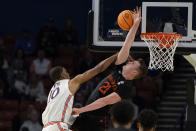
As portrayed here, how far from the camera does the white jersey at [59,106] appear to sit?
5000 millimetres

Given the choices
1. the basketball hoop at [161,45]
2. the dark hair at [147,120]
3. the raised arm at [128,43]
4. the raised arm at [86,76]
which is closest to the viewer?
the dark hair at [147,120]

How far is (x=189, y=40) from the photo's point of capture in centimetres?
591

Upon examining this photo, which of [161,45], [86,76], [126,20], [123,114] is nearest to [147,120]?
[123,114]

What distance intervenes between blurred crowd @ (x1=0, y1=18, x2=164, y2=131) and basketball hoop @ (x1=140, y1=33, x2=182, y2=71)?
152 inches

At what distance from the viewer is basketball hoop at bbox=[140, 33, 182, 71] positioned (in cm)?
577

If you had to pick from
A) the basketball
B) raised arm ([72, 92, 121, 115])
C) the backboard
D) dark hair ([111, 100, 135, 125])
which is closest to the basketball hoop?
the backboard

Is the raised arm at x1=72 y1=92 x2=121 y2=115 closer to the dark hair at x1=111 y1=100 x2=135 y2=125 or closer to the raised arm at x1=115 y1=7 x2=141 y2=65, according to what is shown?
the raised arm at x1=115 y1=7 x2=141 y2=65

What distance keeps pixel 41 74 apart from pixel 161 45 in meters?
5.59

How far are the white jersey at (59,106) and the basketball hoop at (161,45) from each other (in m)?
1.38

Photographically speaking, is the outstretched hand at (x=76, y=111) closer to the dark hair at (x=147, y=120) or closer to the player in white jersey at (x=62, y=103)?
the player in white jersey at (x=62, y=103)

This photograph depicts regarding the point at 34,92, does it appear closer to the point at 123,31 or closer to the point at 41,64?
the point at 41,64

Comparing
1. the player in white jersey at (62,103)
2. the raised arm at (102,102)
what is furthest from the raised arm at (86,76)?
the raised arm at (102,102)

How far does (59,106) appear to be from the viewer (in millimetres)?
5000

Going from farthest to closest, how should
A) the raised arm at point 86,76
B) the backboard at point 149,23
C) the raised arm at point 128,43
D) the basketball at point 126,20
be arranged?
1. the backboard at point 149,23
2. the basketball at point 126,20
3. the raised arm at point 128,43
4. the raised arm at point 86,76
